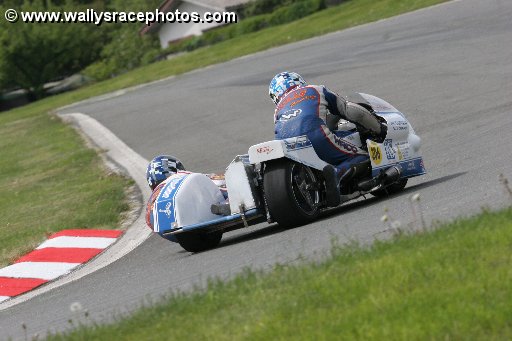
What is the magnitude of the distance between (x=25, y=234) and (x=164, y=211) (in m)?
4.08

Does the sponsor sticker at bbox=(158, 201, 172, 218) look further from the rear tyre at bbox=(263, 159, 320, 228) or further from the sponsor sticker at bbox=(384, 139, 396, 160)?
the sponsor sticker at bbox=(384, 139, 396, 160)

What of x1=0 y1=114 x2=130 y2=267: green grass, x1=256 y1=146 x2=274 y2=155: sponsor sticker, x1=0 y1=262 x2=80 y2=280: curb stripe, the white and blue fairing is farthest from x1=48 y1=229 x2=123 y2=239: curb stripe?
x1=256 y1=146 x2=274 y2=155: sponsor sticker

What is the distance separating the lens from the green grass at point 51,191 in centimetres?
1339

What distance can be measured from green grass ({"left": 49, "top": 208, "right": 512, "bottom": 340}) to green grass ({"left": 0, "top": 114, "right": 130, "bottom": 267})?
611 centimetres

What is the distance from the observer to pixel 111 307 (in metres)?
7.64

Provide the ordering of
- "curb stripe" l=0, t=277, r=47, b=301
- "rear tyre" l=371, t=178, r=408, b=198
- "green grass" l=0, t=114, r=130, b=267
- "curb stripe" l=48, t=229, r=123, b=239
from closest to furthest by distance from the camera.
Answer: "curb stripe" l=0, t=277, r=47, b=301
"rear tyre" l=371, t=178, r=408, b=198
"curb stripe" l=48, t=229, r=123, b=239
"green grass" l=0, t=114, r=130, b=267

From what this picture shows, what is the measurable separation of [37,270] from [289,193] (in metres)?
3.07

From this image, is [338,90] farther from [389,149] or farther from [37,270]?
[37,270]

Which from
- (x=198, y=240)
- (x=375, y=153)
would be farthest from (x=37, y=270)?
(x=375, y=153)

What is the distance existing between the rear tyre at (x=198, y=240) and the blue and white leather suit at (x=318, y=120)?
1.09 m

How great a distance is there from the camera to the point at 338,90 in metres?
21.2

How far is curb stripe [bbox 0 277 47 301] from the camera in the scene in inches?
405

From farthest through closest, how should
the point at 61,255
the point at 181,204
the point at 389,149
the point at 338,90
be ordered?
the point at 338,90
the point at 61,255
the point at 389,149
the point at 181,204

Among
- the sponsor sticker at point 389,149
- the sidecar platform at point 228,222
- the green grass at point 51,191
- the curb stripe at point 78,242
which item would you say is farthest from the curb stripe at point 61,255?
the sponsor sticker at point 389,149
